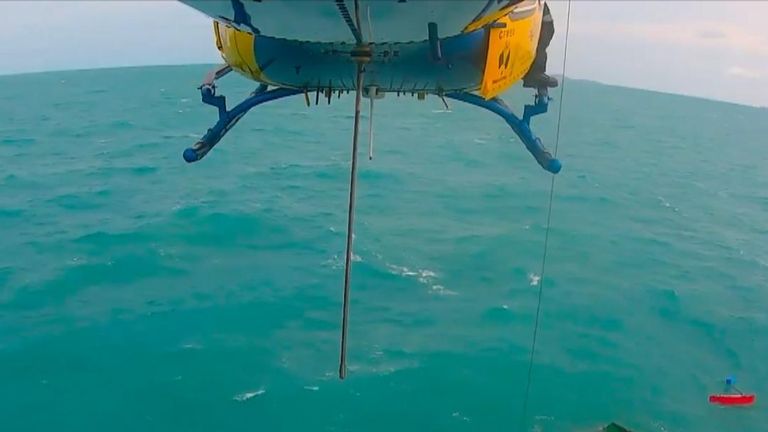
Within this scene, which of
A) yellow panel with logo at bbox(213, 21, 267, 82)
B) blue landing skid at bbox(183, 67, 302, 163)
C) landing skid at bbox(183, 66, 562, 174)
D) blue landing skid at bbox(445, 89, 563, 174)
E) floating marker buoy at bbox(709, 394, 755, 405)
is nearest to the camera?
yellow panel with logo at bbox(213, 21, 267, 82)

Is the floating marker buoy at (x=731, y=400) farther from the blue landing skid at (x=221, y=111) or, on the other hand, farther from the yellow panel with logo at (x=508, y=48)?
the blue landing skid at (x=221, y=111)

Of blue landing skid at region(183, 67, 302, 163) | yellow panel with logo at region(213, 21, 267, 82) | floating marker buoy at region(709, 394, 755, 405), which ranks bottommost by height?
floating marker buoy at region(709, 394, 755, 405)

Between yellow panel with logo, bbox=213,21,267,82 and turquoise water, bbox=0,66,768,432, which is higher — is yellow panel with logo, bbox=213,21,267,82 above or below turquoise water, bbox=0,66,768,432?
above

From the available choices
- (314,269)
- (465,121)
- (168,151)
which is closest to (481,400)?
(314,269)

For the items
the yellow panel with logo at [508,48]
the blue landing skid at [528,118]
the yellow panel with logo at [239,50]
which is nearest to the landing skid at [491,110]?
the blue landing skid at [528,118]

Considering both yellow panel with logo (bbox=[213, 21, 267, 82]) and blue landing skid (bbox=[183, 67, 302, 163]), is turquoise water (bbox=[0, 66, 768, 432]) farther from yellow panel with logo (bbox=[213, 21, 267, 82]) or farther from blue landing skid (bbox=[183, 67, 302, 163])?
yellow panel with logo (bbox=[213, 21, 267, 82])

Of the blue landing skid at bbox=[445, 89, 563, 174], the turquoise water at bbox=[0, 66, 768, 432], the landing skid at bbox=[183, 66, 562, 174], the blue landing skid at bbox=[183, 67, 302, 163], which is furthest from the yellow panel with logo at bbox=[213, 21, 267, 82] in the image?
the turquoise water at bbox=[0, 66, 768, 432]

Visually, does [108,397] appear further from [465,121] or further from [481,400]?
[465,121]
